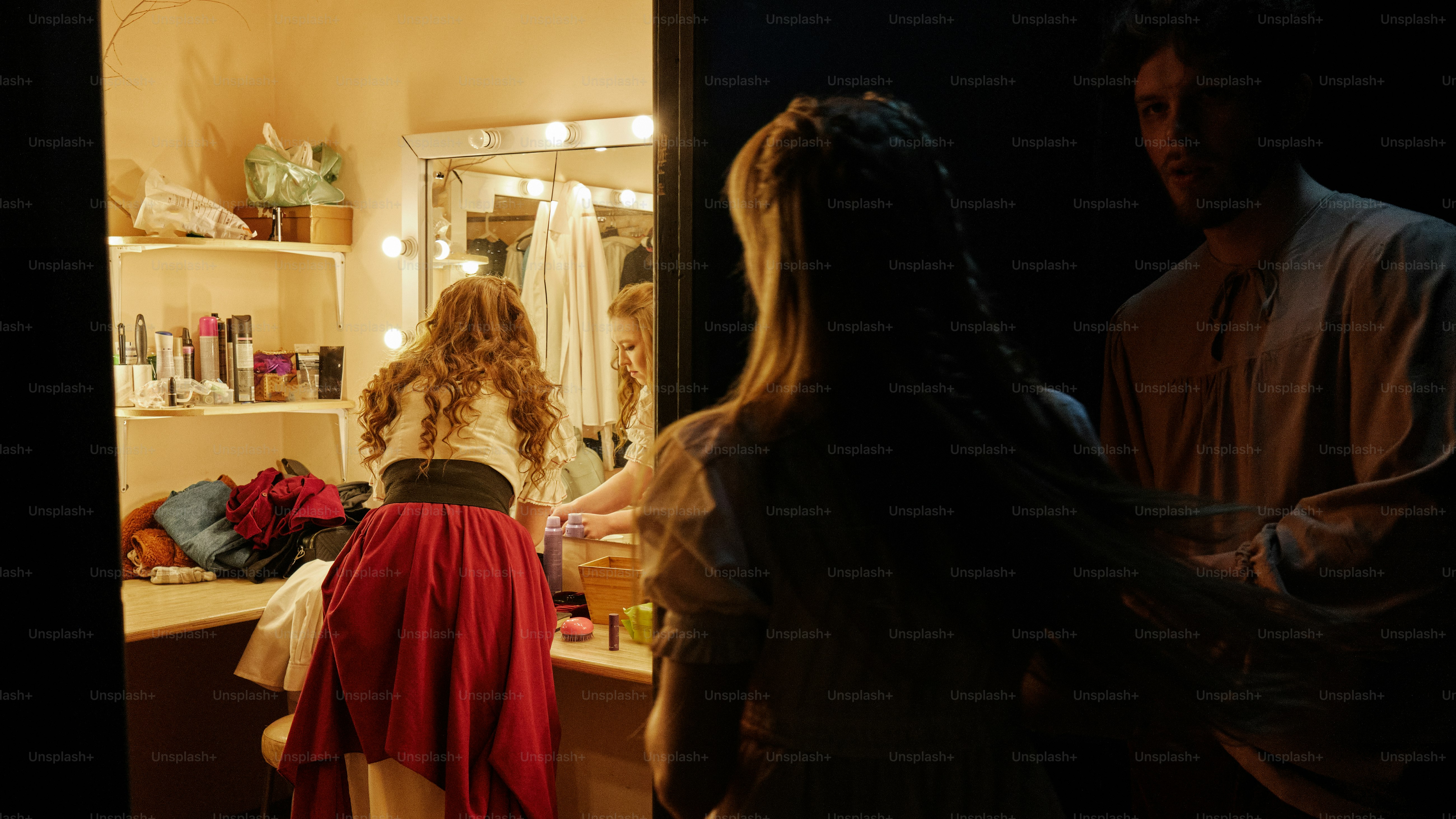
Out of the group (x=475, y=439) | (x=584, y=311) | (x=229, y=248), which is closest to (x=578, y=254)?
(x=584, y=311)

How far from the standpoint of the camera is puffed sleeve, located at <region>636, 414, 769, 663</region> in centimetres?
90

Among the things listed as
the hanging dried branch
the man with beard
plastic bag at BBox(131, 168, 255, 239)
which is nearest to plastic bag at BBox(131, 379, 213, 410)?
plastic bag at BBox(131, 168, 255, 239)

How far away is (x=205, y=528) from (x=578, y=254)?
135 cm

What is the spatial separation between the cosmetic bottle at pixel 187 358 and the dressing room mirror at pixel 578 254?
38.4 inches

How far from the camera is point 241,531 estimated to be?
2.57 meters

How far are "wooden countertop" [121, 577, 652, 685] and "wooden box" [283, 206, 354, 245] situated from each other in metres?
1.07

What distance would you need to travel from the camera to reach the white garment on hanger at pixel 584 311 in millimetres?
2484

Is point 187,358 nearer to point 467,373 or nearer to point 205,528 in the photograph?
point 205,528

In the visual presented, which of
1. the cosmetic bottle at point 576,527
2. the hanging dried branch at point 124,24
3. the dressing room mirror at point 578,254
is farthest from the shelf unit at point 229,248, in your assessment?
the cosmetic bottle at point 576,527

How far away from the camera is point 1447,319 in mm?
845

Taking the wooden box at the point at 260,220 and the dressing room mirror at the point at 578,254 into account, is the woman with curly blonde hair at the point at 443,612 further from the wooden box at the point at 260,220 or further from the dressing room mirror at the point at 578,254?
the wooden box at the point at 260,220

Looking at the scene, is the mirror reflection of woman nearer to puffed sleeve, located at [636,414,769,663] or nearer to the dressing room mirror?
the dressing room mirror

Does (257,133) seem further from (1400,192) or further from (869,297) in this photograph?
(1400,192)

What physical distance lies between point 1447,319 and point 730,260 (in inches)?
27.7
